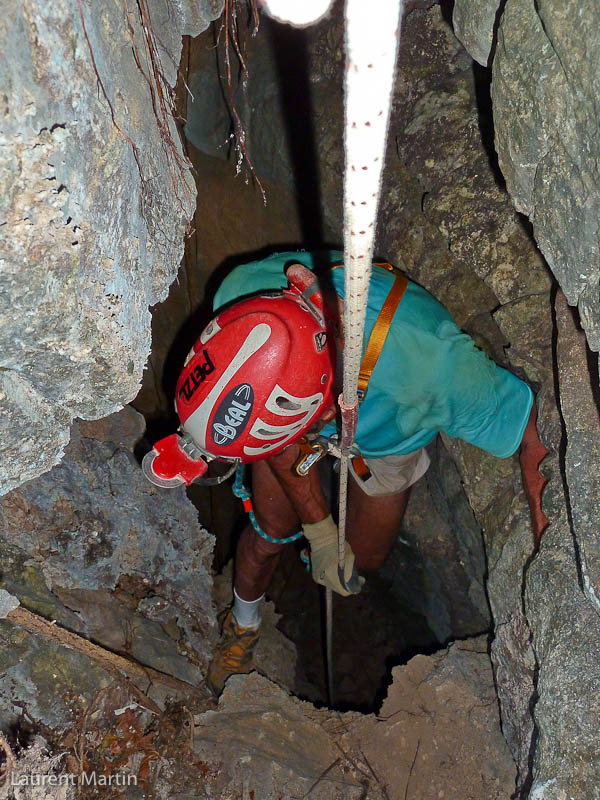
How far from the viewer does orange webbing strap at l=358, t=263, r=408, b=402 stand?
8.50 ft

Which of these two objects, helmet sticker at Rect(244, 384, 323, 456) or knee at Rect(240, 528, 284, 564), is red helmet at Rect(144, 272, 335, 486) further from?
knee at Rect(240, 528, 284, 564)

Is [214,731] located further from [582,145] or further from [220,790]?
[582,145]

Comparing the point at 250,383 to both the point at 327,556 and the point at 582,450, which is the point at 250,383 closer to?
the point at 582,450

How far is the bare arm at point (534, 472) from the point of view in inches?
105

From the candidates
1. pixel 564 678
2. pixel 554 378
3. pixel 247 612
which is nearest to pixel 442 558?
pixel 247 612

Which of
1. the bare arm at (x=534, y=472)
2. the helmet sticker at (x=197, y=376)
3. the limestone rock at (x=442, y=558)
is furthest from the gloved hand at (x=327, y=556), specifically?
the helmet sticker at (x=197, y=376)

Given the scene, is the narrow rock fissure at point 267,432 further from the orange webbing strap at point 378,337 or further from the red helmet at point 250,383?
the orange webbing strap at point 378,337

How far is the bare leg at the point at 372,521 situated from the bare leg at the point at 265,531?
39cm

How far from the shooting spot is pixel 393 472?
11.9ft

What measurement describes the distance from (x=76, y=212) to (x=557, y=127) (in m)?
1.22

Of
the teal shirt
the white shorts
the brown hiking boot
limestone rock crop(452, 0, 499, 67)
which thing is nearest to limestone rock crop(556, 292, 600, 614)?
the teal shirt

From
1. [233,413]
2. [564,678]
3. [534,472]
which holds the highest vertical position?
[233,413]

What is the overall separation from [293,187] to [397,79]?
104 centimetres

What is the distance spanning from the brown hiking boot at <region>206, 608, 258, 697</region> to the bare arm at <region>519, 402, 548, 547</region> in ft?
7.20
